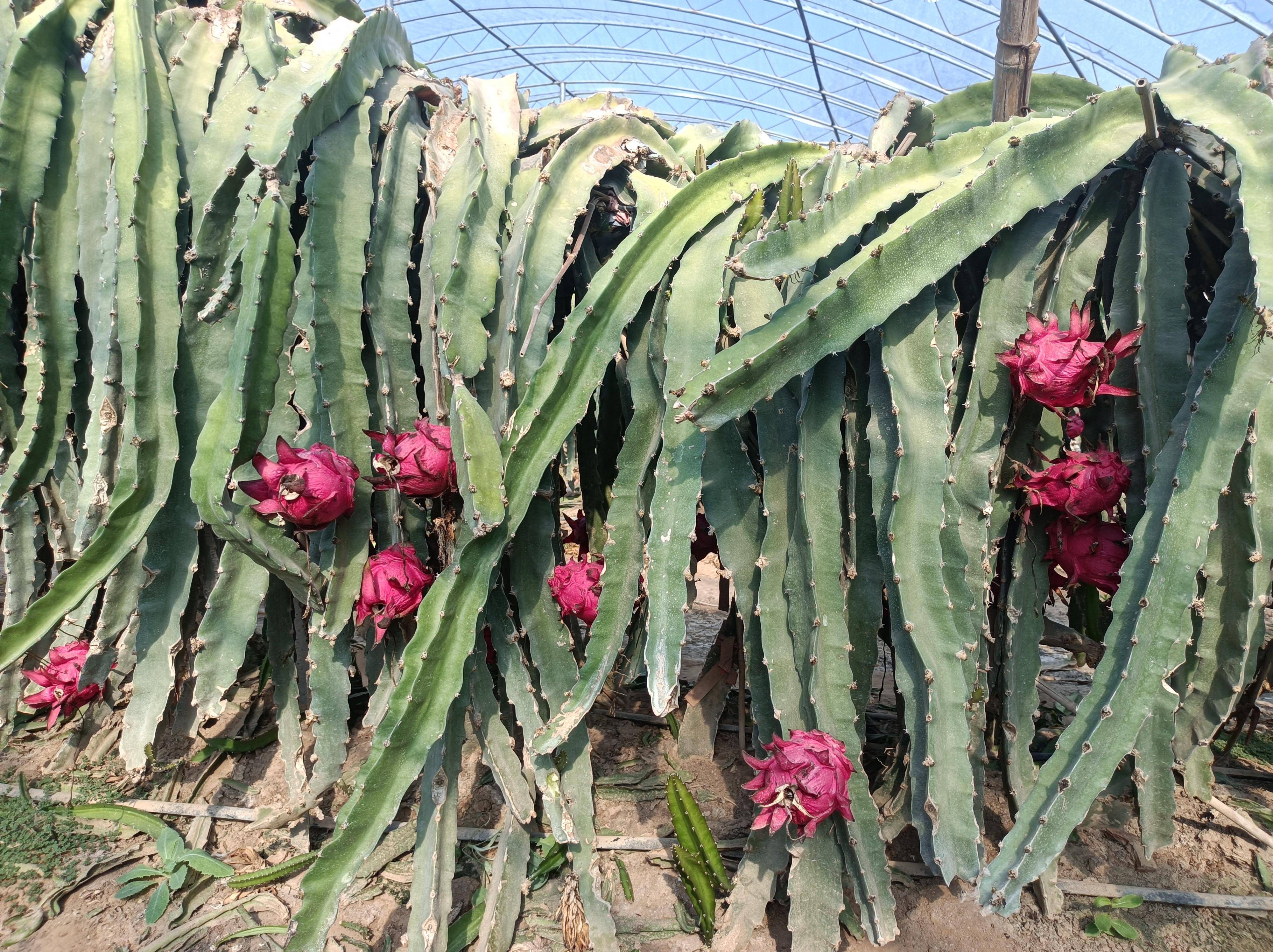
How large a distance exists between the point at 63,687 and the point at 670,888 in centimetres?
149

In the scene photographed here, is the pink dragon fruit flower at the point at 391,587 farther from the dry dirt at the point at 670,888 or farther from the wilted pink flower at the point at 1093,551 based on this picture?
the wilted pink flower at the point at 1093,551

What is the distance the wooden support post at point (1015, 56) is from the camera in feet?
5.44

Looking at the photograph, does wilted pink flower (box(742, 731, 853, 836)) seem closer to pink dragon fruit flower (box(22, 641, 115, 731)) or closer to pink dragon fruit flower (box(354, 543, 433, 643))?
pink dragon fruit flower (box(354, 543, 433, 643))

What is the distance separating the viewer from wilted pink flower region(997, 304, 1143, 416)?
1.43 m

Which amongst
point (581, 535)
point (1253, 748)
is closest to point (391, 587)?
point (581, 535)

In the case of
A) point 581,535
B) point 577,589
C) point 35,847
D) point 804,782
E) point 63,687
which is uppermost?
point 581,535

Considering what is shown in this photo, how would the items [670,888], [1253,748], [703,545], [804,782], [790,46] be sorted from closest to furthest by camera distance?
[804,782] → [670,888] → [703,545] → [1253,748] → [790,46]

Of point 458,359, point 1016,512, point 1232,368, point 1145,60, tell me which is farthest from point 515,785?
point 1145,60

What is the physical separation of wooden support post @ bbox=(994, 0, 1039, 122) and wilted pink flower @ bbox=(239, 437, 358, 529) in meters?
1.53

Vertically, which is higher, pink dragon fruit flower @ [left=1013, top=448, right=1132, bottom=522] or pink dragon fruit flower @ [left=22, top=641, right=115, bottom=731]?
pink dragon fruit flower @ [left=1013, top=448, right=1132, bottom=522]

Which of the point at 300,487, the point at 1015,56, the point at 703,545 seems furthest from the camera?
the point at 703,545

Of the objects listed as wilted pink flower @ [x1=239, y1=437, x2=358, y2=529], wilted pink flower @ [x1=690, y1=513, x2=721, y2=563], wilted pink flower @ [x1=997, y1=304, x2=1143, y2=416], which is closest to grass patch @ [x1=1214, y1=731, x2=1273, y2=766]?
wilted pink flower @ [x1=997, y1=304, x2=1143, y2=416]

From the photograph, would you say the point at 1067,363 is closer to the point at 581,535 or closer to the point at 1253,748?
the point at 581,535

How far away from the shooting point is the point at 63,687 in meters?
1.92
